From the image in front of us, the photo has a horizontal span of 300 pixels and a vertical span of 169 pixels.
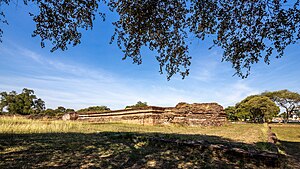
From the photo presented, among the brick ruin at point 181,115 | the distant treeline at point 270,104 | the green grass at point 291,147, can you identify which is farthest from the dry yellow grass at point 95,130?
the distant treeline at point 270,104

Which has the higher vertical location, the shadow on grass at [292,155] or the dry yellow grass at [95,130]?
the dry yellow grass at [95,130]

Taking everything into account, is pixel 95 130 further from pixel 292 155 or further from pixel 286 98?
A: pixel 286 98

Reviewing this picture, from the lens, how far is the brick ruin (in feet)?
57.2

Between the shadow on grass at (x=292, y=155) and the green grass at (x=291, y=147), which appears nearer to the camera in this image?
the shadow on grass at (x=292, y=155)

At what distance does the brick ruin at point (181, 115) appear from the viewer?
57.2 feet

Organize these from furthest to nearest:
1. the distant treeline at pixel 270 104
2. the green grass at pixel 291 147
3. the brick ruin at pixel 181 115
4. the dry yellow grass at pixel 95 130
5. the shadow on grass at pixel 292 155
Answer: the distant treeline at pixel 270 104 → the brick ruin at pixel 181 115 → the dry yellow grass at pixel 95 130 → the green grass at pixel 291 147 → the shadow on grass at pixel 292 155

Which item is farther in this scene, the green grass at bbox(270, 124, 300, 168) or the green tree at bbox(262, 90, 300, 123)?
the green tree at bbox(262, 90, 300, 123)

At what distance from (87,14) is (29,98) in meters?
44.4

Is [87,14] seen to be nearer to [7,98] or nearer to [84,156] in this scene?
[84,156]

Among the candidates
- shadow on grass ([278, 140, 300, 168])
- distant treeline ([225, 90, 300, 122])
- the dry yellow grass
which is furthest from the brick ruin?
distant treeline ([225, 90, 300, 122])

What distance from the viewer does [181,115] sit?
57.9 feet

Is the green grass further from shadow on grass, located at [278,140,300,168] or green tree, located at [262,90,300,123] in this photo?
green tree, located at [262,90,300,123]

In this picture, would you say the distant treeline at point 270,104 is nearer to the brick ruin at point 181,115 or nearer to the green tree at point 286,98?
the green tree at point 286,98

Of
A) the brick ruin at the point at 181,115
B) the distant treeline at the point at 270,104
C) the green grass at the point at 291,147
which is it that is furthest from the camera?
the distant treeline at the point at 270,104
